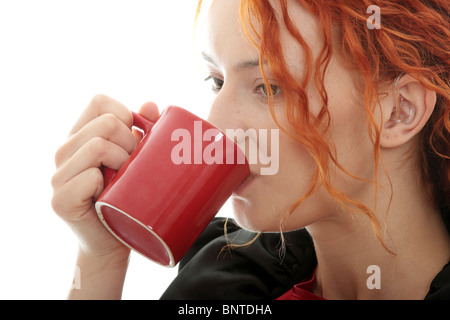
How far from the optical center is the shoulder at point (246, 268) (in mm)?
1333

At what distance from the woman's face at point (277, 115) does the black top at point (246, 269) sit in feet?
0.96

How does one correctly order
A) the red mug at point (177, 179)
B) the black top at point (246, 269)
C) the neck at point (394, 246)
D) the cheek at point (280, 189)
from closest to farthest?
the red mug at point (177, 179), the cheek at point (280, 189), the neck at point (394, 246), the black top at point (246, 269)

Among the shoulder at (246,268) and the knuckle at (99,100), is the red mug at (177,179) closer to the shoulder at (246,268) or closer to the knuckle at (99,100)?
the knuckle at (99,100)

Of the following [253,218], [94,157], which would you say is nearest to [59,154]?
[94,157]

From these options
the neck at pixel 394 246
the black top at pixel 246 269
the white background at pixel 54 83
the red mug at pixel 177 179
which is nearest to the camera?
the red mug at pixel 177 179

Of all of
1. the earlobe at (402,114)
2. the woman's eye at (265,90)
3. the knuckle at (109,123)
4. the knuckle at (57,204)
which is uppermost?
the woman's eye at (265,90)

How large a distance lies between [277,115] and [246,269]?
0.51m

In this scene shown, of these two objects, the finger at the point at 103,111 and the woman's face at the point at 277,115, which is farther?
the finger at the point at 103,111

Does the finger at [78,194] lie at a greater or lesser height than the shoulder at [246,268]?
greater

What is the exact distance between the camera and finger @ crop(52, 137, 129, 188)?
106 cm

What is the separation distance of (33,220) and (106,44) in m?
0.65

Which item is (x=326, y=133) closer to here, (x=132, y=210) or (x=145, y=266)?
(x=132, y=210)

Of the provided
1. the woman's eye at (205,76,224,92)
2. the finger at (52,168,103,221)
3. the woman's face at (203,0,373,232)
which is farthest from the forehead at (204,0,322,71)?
the finger at (52,168,103,221)

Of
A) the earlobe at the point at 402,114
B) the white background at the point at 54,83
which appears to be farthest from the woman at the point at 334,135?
the white background at the point at 54,83
